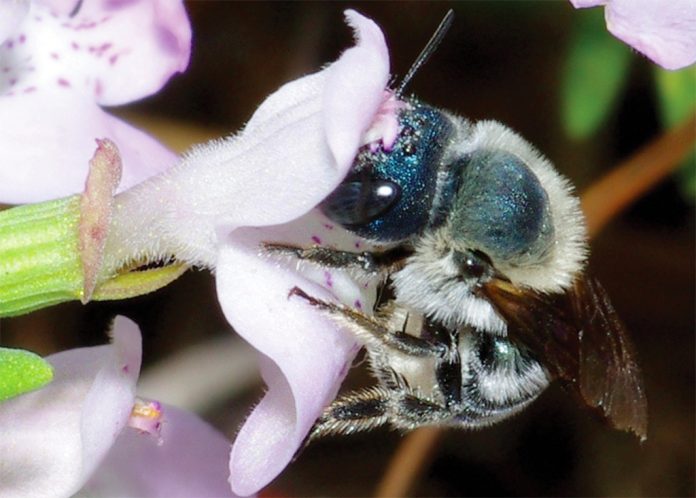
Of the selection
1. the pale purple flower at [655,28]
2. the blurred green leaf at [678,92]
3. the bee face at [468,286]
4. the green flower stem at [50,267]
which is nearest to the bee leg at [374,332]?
the bee face at [468,286]

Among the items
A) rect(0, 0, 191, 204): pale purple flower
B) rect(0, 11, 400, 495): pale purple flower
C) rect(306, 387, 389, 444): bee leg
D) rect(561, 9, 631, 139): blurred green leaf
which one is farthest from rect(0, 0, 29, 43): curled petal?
rect(561, 9, 631, 139): blurred green leaf

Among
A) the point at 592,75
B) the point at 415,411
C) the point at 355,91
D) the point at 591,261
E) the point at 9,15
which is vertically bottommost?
the point at 591,261

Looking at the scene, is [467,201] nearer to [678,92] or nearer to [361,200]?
[361,200]

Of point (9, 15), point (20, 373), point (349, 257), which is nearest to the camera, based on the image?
point (20, 373)

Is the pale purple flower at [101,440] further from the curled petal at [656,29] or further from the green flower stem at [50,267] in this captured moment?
the curled petal at [656,29]

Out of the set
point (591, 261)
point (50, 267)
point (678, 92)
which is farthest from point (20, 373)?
point (591, 261)

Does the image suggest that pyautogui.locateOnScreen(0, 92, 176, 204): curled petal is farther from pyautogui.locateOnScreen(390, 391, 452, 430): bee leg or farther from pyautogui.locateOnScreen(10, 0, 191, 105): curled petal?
pyautogui.locateOnScreen(390, 391, 452, 430): bee leg
